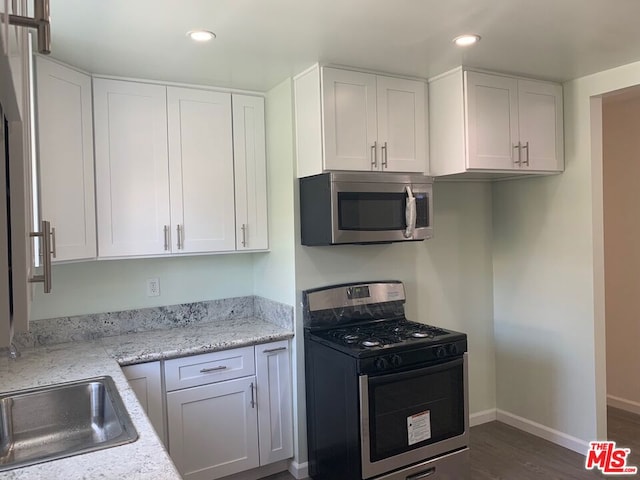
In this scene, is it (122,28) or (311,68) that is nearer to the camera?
(122,28)

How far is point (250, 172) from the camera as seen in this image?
3.07 meters

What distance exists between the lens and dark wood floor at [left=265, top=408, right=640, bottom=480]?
9.55ft

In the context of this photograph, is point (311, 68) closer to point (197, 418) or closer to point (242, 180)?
point (242, 180)

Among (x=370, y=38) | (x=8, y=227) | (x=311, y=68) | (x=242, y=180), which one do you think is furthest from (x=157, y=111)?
(x=8, y=227)

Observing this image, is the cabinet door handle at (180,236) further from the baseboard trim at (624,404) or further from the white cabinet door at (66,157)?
the baseboard trim at (624,404)

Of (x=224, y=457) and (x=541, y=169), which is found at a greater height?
(x=541, y=169)

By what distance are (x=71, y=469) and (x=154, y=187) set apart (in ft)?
5.65

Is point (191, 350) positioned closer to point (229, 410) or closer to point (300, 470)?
point (229, 410)

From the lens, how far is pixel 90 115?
8.61ft

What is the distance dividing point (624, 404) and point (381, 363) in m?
2.48

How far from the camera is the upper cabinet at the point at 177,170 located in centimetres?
271

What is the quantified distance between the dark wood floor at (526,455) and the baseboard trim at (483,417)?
0.04 meters

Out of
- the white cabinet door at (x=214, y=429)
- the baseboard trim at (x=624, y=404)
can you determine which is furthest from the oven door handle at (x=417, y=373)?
the baseboard trim at (x=624, y=404)

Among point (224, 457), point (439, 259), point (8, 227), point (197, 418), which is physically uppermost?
point (8, 227)
